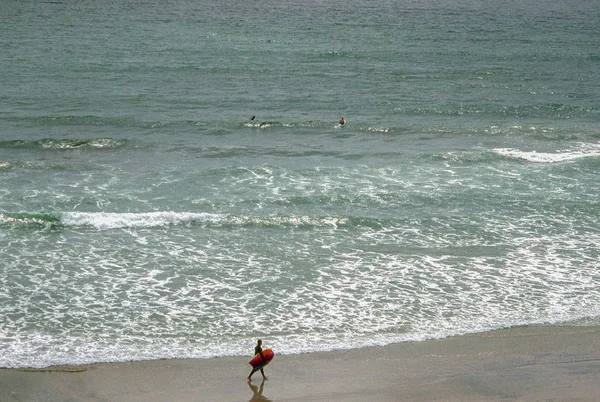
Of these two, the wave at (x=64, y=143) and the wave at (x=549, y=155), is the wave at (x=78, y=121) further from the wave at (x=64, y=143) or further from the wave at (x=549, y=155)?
the wave at (x=549, y=155)

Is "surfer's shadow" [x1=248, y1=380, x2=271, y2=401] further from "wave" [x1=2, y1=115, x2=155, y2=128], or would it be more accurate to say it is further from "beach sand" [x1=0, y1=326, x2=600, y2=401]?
"wave" [x1=2, y1=115, x2=155, y2=128]

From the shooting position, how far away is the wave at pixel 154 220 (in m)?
26.2

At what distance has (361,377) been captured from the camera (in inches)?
691

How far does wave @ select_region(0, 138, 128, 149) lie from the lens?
3422 centimetres

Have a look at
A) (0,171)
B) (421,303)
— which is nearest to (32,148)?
(0,171)

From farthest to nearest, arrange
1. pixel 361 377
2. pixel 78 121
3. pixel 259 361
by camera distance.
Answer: pixel 78 121 → pixel 361 377 → pixel 259 361

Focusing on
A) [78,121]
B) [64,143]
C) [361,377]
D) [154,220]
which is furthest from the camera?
[78,121]

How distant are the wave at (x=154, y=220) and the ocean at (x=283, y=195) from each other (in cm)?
8

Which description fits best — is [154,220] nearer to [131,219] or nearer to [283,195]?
[131,219]

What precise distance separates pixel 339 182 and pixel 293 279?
8.51 metres

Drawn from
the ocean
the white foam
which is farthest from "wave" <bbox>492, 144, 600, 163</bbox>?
the white foam

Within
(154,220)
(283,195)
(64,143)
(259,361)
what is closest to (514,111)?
(283,195)

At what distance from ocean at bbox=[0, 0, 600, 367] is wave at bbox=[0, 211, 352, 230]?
0.08 metres

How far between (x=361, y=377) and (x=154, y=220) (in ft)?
37.1
